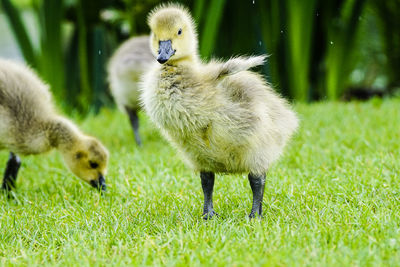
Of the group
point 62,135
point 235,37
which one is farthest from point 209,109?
point 235,37

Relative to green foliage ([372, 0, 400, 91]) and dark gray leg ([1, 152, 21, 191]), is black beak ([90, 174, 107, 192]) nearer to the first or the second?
dark gray leg ([1, 152, 21, 191])

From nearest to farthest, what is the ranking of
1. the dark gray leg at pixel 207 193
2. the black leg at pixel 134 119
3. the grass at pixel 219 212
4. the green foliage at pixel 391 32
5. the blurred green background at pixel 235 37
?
1. the grass at pixel 219 212
2. the dark gray leg at pixel 207 193
3. the black leg at pixel 134 119
4. the blurred green background at pixel 235 37
5. the green foliage at pixel 391 32

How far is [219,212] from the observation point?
3.35 m

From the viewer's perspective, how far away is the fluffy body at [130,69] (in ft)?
19.8

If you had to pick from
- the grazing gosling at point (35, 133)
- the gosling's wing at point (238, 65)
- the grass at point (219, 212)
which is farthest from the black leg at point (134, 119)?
the gosling's wing at point (238, 65)

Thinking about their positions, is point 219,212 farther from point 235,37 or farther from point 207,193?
point 235,37

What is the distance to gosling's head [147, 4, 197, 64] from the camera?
3.08 m

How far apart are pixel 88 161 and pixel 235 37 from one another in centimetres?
337

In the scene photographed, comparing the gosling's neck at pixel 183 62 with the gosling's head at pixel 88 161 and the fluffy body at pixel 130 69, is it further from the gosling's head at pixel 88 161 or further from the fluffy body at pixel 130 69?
the fluffy body at pixel 130 69

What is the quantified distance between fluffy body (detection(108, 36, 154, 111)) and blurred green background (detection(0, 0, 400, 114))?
0.85 metres

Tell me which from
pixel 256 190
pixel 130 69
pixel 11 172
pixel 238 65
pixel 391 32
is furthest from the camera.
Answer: pixel 391 32

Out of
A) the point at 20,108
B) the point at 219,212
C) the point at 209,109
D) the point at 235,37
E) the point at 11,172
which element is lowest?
the point at 11,172

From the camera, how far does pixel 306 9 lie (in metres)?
7.59

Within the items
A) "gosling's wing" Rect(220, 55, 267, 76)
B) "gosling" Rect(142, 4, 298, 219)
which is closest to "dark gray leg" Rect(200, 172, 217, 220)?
"gosling" Rect(142, 4, 298, 219)
